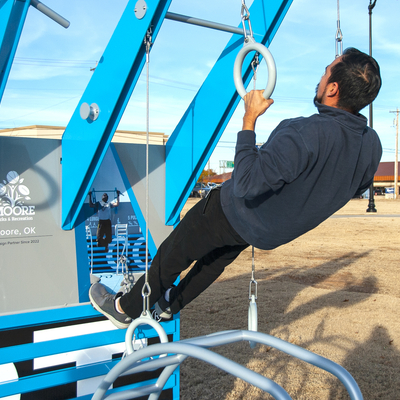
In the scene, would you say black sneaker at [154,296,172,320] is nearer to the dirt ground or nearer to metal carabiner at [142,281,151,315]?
metal carabiner at [142,281,151,315]

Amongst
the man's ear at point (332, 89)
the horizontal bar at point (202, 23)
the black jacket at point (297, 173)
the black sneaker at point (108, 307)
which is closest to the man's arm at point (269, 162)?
the black jacket at point (297, 173)

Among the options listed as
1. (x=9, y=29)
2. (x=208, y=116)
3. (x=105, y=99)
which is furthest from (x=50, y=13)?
(x=208, y=116)

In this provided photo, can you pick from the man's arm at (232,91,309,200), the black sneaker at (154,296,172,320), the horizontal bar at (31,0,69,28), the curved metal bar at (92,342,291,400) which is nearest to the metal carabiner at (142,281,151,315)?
the black sneaker at (154,296,172,320)

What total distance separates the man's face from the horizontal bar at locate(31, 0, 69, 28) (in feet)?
4.85

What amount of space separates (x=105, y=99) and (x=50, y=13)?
0.57 m

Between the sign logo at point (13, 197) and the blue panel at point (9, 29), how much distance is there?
54 cm

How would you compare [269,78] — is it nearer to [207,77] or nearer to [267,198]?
[267,198]

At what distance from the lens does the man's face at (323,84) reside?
1.79 meters

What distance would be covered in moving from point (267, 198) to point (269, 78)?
0.52m

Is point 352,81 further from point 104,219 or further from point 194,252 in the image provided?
point 104,219

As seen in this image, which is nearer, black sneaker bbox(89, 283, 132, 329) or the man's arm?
the man's arm

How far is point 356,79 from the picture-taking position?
172 centimetres

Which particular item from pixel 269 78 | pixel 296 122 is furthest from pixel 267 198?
pixel 269 78

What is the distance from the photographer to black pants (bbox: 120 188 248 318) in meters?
2.00
